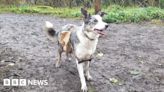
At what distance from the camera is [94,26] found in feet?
15.7

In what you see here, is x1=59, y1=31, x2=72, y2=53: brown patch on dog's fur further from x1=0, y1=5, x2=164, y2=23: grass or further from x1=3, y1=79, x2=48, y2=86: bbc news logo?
x1=0, y1=5, x2=164, y2=23: grass

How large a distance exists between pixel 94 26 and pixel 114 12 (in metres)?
7.69

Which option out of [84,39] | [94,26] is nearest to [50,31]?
[84,39]

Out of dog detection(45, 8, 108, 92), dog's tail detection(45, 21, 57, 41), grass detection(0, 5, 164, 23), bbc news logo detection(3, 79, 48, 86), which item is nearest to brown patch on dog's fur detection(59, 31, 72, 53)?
dog detection(45, 8, 108, 92)

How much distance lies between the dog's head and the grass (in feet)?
21.5

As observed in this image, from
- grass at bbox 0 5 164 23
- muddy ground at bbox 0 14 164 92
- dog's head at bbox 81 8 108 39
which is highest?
dog's head at bbox 81 8 108 39

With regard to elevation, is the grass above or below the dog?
below

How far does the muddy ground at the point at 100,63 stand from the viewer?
5.45 meters

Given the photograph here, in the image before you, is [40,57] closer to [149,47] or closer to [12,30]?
[149,47]

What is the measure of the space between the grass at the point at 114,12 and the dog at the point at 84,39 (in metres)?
5.97

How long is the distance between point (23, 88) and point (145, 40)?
429 cm

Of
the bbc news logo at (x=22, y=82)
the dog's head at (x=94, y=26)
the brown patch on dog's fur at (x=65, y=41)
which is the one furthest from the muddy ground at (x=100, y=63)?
the dog's head at (x=94, y=26)

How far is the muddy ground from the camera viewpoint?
17.9ft

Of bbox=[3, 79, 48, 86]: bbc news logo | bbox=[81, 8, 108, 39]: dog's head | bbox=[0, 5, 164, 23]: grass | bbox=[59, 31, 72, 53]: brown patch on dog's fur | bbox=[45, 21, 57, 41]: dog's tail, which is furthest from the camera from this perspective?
bbox=[0, 5, 164, 23]: grass
